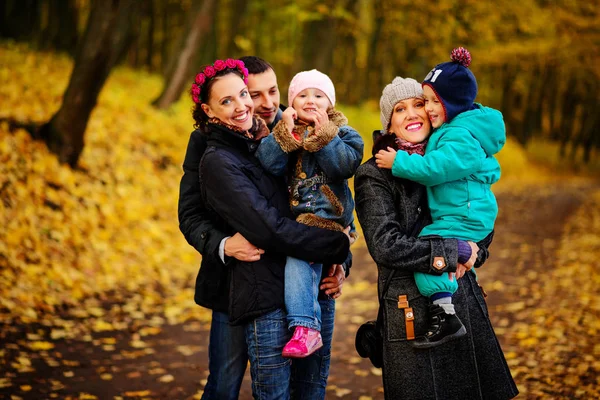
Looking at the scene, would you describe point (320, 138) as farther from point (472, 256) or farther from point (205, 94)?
point (472, 256)

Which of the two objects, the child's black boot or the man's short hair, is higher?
the man's short hair

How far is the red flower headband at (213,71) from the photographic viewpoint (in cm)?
297

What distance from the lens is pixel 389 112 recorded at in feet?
9.81

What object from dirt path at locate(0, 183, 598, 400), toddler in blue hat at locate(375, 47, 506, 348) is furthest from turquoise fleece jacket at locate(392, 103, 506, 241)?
dirt path at locate(0, 183, 598, 400)

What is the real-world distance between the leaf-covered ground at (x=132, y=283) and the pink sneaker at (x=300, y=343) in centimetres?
247

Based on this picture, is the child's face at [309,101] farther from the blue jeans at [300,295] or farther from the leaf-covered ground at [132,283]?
the leaf-covered ground at [132,283]

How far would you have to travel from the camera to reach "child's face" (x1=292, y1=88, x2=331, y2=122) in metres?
3.09

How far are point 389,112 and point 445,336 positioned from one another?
1.13 metres

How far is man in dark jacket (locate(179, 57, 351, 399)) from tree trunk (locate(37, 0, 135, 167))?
21.6 ft

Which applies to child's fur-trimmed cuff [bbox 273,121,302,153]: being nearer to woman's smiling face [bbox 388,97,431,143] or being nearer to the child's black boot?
woman's smiling face [bbox 388,97,431,143]

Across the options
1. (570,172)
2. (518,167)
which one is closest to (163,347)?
(518,167)

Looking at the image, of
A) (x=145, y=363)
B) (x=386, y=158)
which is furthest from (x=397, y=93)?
(x=145, y=363)

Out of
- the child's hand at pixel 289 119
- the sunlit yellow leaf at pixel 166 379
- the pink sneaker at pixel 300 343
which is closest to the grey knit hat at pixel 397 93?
the child's hand at pixel 289 119

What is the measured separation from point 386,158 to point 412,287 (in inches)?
25.4
